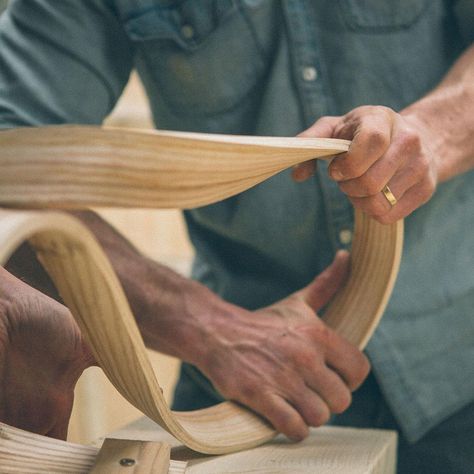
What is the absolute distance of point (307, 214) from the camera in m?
0.96

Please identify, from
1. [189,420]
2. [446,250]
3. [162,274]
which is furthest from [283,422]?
[446,250]

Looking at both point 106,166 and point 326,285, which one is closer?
point 106,166

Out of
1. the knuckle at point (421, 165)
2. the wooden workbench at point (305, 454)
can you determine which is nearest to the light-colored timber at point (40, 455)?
the wooden workbench at point (305, 454)

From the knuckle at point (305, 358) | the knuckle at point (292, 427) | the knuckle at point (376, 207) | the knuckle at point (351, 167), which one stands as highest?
the knuckle at point (351, 167)

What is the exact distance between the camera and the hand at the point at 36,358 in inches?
20.4

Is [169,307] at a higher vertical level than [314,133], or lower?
lower

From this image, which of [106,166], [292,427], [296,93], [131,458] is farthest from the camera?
[296,93]

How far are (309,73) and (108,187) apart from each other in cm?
56

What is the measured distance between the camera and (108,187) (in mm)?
432

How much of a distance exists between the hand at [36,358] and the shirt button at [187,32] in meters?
0.51

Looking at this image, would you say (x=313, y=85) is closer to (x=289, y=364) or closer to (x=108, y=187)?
(x=289, y=364)

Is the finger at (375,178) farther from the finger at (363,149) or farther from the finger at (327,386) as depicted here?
the finger at (327,386)

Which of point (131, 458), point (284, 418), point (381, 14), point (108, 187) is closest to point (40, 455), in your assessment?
point (131, 458)

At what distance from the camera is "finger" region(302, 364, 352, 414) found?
2.60ft
